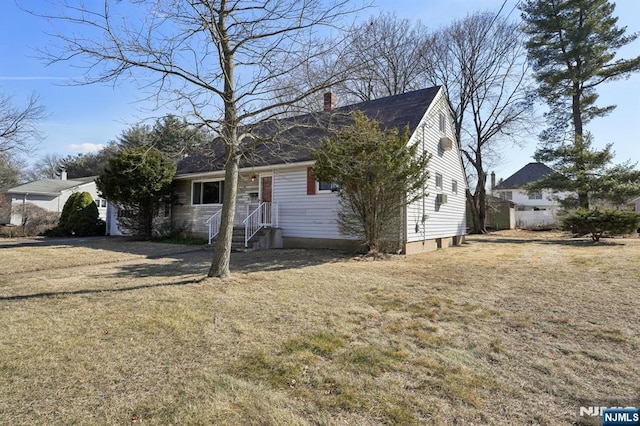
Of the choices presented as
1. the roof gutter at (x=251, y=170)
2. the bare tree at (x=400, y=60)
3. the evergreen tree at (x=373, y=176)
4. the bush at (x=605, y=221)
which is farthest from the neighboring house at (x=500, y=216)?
the evergreen tree at (x=373, y=176)

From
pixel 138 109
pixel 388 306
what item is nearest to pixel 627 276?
pixel 388 306

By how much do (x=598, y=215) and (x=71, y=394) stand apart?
58.6ft

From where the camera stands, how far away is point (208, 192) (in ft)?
49.0

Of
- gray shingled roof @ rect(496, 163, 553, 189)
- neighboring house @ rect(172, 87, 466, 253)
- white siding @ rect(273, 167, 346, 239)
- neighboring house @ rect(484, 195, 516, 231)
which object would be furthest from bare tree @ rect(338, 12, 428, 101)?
gray shingled roof @ rect(496, 163, 553, 189)

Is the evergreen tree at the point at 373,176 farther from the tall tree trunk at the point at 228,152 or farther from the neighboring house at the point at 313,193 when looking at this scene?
the tall tree trunk at the point at 228,152

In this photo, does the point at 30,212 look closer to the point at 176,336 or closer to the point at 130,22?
the point at 130,22

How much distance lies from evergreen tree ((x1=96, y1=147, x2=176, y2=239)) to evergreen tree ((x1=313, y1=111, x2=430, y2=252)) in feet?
23.2

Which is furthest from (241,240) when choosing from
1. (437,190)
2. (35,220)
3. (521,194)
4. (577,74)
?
(521,194)

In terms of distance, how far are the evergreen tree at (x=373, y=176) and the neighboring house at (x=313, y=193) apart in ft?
3.12

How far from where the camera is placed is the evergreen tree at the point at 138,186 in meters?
13.2

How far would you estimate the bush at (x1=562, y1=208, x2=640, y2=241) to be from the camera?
44.9ft

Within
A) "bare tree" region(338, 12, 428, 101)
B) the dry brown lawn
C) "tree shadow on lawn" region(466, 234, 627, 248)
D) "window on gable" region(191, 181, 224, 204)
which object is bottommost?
the dry brown lawn

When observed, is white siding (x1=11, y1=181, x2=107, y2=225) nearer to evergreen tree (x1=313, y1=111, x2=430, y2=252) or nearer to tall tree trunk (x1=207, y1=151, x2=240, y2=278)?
evergreen tree (x1=313, y1=111, x2=430, y2=252)

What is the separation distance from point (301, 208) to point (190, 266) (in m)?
4.85
